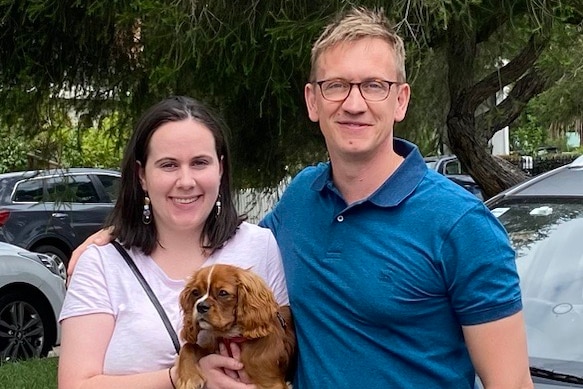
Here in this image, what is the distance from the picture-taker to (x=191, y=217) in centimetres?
277

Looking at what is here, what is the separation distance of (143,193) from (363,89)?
842mm

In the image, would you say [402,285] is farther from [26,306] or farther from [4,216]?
[4,216]

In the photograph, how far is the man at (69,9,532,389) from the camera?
2275mm

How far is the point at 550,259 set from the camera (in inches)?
168

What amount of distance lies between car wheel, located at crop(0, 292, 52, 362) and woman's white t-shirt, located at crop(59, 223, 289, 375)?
6275 mm

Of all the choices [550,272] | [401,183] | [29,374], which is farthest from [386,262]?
[29,374]

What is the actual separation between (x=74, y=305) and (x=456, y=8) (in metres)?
2.95

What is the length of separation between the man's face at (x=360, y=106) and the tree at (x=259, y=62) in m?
2.15

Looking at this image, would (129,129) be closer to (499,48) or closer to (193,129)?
(499,48)

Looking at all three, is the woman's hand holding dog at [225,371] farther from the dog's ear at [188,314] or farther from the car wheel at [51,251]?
the car wheel at [51,251]

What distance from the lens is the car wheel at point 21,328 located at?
28.3ft

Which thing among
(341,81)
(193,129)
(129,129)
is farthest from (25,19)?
(341,81)

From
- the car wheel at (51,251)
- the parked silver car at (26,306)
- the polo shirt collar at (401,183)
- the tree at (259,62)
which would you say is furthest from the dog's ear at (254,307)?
the car wheel at (51,251)

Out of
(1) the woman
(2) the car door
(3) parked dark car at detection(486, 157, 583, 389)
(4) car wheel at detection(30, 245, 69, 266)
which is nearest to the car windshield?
(3) parked dark car at detection(486, 157, 583, 389)
